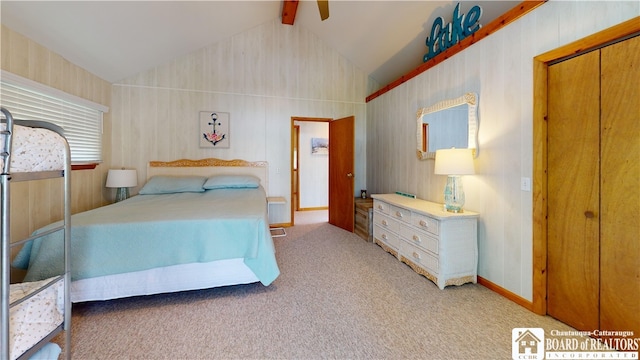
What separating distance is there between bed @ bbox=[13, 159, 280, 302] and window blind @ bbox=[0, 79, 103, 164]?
3.62ft

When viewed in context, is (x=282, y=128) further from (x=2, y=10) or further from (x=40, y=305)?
(x=40, y=305)

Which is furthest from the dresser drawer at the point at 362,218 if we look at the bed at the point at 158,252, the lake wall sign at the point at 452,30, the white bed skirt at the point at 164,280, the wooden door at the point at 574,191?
the lake wall sign at the point at 452,30

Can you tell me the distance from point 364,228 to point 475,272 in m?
1.62

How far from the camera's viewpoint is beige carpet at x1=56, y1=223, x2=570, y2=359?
1511mm

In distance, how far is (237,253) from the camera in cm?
207

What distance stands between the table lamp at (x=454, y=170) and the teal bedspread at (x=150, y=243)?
169 cm

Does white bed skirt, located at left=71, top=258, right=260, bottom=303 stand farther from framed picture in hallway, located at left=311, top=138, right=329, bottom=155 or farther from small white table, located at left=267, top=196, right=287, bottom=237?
framed picture in hallway, located at left=311, top=138, right=329, bottom=155

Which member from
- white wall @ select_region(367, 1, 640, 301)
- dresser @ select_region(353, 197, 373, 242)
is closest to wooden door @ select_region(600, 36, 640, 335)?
white wall @ select_region(367, 1, 640, 301)

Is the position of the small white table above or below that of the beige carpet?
above

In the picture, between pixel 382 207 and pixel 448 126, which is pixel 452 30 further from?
pixel 382 207

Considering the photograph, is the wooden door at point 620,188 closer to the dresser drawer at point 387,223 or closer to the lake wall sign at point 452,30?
the lake wall sign at point 452,30

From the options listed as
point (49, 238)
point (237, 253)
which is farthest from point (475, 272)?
point (49, 238)

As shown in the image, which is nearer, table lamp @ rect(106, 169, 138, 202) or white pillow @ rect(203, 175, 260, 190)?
table lamp @ rect(106, 169, 138, 202)

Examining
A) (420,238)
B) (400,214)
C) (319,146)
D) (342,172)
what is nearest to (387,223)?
(400,214)
